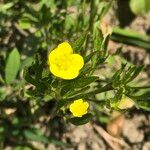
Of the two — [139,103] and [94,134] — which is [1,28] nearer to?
[94,134]

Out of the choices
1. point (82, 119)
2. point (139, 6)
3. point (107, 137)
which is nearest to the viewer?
point (82, 119)

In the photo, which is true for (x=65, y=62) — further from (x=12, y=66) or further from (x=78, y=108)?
(x=12, y=66)

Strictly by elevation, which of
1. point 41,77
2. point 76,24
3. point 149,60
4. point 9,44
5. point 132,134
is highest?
point 41,77

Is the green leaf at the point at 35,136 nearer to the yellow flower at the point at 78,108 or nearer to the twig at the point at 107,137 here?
the twig at the point at 107,137

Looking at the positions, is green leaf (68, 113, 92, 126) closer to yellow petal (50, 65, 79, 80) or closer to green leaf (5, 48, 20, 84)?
yellow petal (50, 65, 79, 80)

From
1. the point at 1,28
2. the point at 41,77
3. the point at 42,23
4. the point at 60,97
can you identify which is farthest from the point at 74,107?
the point at 1,28

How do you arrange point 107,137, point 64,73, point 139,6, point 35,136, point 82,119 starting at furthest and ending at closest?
point 139,6, point 107,137, point 35,136, point 82,119, point 64,73

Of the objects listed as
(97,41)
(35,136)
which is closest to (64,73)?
(97,41)
